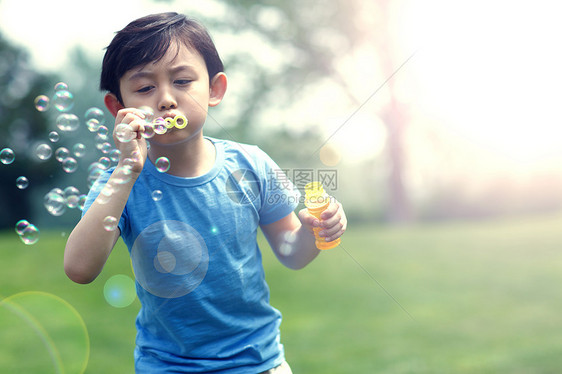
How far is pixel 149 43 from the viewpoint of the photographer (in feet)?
4.27

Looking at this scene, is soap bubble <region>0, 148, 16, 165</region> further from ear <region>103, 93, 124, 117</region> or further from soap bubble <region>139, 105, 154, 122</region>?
soap bubble <region>139, 105, 154, 122</region>

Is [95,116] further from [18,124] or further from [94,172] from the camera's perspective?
[18,124]

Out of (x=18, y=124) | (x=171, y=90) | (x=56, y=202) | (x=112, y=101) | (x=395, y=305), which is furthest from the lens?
(x=18, y=124)

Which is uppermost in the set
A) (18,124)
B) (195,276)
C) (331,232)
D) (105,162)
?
(18,124)

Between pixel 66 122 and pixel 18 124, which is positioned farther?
pixel 18 124

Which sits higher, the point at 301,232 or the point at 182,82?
the point at 182,82

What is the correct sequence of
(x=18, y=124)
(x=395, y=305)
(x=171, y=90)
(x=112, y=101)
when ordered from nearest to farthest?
(x=171, y=90), (x=112, y=101), (x=395, y=305), (x=18, y=124)

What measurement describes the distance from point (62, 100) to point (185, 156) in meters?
0.53

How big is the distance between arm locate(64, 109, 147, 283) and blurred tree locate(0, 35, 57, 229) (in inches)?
278

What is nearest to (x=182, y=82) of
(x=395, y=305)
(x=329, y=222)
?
(x=329, y=222)

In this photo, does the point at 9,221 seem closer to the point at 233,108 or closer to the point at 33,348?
the point at 233,108

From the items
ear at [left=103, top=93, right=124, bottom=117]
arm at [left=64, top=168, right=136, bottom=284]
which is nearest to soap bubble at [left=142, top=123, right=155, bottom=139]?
arm at [left=64, top=168, right=136, bottom=284]

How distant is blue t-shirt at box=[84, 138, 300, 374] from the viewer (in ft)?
4.13

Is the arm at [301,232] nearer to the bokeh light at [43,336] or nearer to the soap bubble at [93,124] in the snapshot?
the soap bubble at [93,124]
